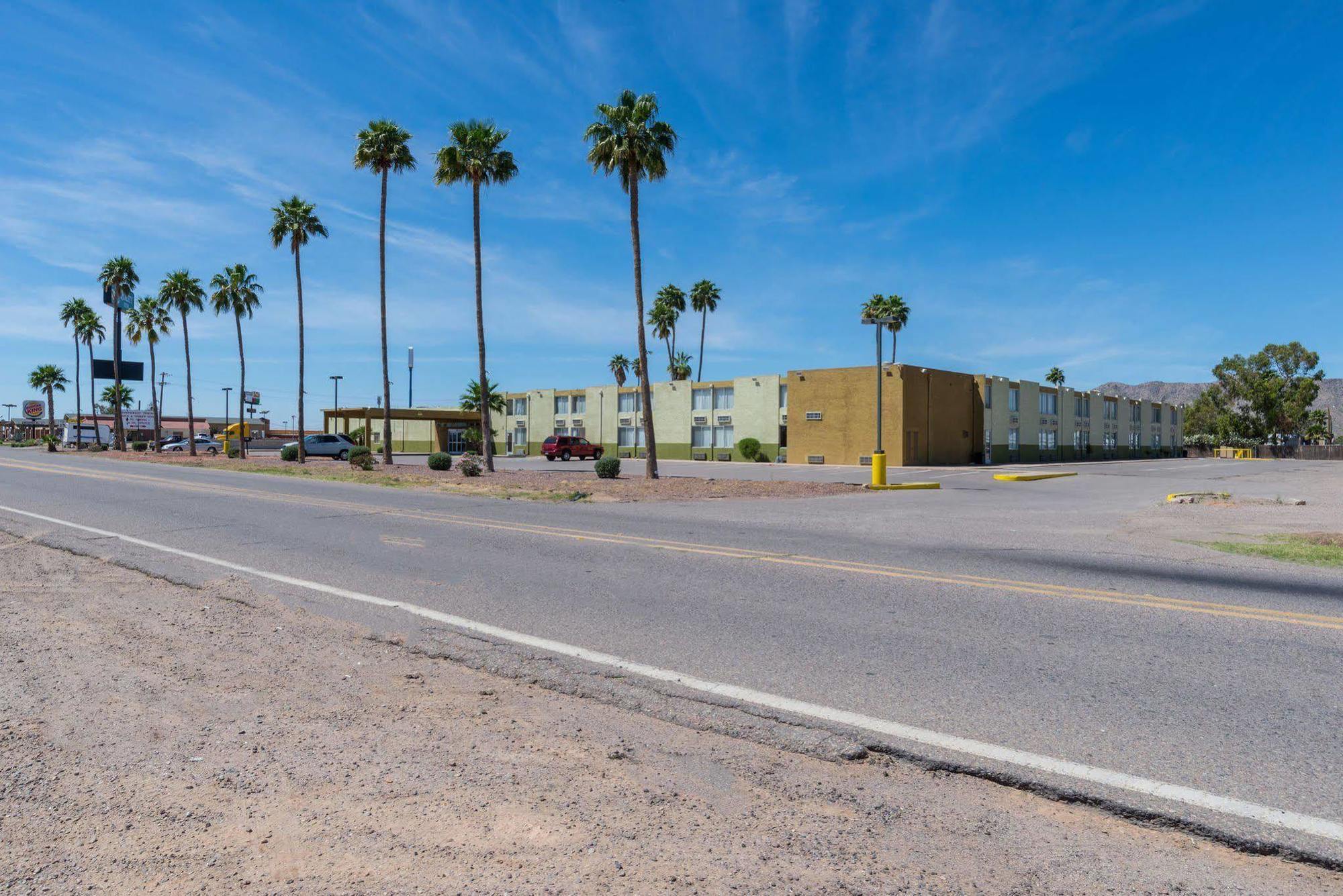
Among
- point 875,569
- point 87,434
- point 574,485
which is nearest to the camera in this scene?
point 875,569

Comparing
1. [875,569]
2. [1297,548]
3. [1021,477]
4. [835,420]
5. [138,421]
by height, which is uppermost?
[138,421]

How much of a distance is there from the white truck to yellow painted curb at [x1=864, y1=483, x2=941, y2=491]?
3654 inches

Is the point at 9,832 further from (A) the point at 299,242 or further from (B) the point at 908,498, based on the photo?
(A) the point at 299,242

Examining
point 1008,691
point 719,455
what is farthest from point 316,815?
point 719,455

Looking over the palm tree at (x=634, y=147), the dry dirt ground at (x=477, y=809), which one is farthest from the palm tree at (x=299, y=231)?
the dry dirt ground at (x=477, y=809)

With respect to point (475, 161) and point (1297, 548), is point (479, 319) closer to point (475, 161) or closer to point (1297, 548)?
point (475, 161)

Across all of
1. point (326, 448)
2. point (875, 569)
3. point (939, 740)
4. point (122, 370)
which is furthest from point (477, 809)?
point (122, 370)

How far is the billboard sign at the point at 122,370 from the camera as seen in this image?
91250mm

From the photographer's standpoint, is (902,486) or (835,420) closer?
(902,486)

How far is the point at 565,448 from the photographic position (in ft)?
186

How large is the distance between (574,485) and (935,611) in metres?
19.6

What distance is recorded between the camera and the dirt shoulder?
23.0 m

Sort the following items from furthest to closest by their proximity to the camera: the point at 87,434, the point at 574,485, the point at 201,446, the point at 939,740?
→ the point at 87,434, the point at 201,446, the point at 574,485, the point at 939,740

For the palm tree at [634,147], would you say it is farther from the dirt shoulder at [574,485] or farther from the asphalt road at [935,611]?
the asphalt road at [935,611]
